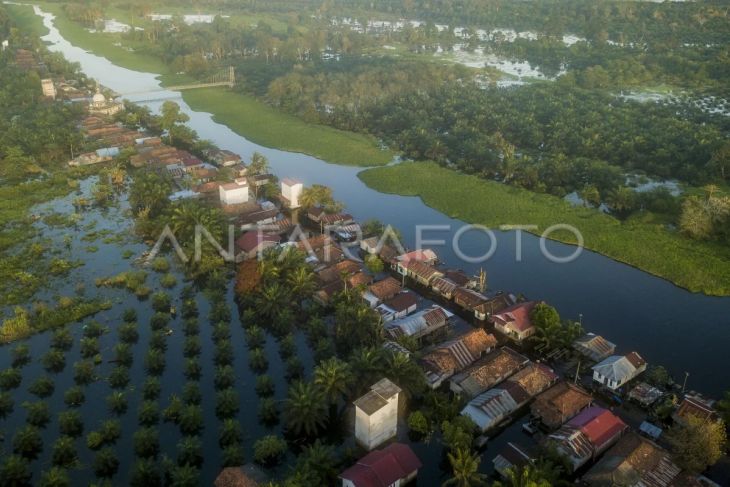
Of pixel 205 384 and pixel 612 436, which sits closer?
pixel 612 436

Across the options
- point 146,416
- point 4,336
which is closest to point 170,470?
point 146,416

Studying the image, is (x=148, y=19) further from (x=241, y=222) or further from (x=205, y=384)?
(x=205, y=384)

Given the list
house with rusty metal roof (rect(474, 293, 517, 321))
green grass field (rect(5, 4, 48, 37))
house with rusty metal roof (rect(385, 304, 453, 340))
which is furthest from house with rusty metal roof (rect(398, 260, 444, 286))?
green grass field (rect(5, 4, 48, 37))

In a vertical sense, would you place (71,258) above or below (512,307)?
below

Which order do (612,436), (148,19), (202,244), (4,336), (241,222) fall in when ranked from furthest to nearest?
(148,19)
(241,222)
(202,244)
(4,336)
(612,436)

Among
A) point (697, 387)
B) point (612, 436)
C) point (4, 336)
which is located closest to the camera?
point (612, 436)

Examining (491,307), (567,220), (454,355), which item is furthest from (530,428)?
(567,220)

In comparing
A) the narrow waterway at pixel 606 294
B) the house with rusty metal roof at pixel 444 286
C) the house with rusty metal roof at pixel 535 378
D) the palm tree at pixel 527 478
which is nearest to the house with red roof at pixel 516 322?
the house with rusty metal roof at pixel 535 378
